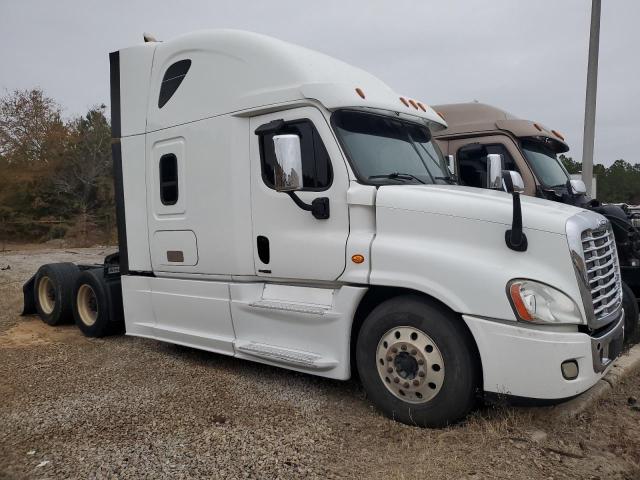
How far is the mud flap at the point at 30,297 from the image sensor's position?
8320mm

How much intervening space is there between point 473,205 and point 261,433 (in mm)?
2214

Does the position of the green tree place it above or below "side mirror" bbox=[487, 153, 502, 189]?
above

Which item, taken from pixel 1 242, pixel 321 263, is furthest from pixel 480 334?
pixel 1 242

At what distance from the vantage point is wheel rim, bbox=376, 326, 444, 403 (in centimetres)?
385

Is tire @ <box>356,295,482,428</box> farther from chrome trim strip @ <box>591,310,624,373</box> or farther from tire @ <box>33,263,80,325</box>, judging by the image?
tire @ <box>33,263,80,325</box>

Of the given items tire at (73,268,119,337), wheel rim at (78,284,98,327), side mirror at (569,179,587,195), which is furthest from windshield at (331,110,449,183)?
wheel rim at (78,284,98,327)

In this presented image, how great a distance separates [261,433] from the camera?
3863 mm

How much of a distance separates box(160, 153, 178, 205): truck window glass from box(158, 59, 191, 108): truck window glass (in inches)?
24.0

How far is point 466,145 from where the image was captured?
25.3 feet

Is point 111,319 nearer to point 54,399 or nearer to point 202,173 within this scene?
point 54,399

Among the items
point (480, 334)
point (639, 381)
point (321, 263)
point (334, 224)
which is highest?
point (334, 224)

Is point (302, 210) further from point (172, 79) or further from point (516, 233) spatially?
point (172, 79)

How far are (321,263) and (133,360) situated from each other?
108 inches

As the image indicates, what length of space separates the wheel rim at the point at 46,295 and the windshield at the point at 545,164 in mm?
7097
